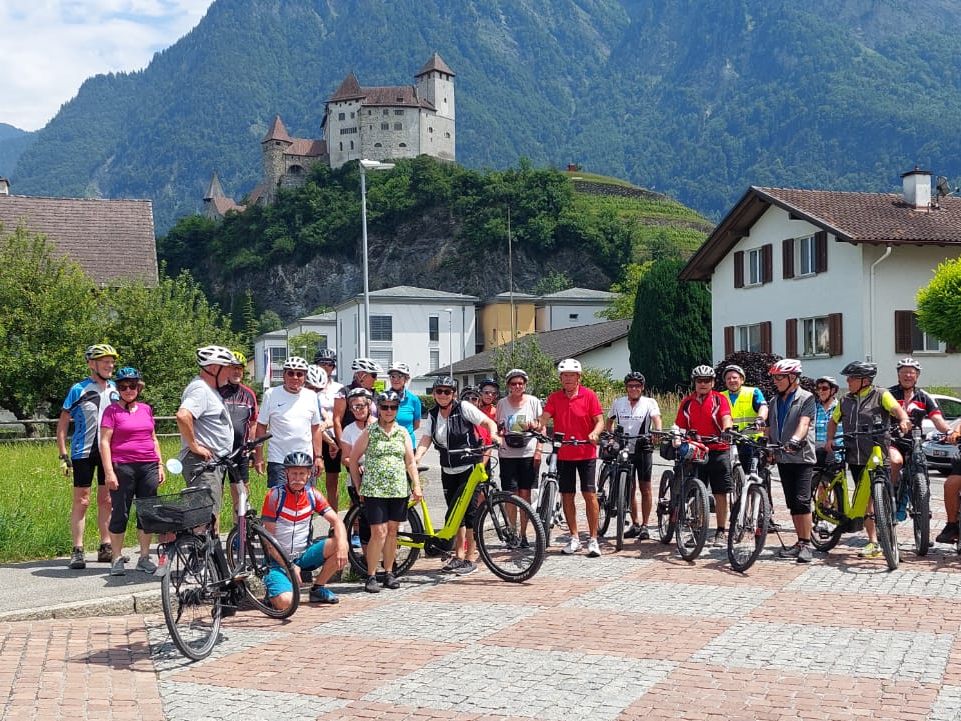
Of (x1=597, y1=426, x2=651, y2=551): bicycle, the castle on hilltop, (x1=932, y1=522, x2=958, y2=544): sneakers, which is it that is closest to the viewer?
(x1=932, y1=522, x2=958, y2=544): sneakers

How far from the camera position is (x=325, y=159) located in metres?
164

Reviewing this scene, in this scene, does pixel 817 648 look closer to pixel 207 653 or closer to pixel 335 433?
pixel 207 653

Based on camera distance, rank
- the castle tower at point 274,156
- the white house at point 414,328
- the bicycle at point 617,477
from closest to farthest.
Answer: the bicycle at point 617,477
the white house at point 414,328
the castle tower at point 274,156

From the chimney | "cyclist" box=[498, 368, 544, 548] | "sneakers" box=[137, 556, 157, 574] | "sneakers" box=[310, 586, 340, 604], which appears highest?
the chimney

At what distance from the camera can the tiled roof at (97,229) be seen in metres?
36.4

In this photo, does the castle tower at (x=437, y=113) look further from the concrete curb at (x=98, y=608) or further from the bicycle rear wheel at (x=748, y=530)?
the concrete curb at (x=98, y=608)

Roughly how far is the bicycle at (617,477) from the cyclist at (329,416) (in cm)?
268

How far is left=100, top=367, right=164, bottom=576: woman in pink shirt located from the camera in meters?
9.52

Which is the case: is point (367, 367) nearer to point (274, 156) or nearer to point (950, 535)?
point (950, 535)

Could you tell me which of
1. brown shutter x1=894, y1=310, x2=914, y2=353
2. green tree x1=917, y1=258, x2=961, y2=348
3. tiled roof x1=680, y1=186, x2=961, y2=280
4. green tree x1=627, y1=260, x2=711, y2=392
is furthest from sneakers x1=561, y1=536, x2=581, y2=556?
green tree x1=627, y1=260, x2=711, y2=392

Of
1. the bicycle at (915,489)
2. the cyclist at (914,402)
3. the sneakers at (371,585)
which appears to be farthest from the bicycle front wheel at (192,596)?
the cyclist at (914,402)

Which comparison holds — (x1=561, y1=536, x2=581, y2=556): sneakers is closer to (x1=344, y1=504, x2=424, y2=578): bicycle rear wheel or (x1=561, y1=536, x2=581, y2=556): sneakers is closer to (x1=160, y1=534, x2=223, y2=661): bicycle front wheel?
(x1=344, y1=504, x2=424, y2=578): bicycle rear wheel

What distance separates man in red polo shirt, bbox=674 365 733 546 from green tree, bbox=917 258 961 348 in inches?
858

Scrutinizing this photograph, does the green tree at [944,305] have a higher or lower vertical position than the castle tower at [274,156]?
lower
